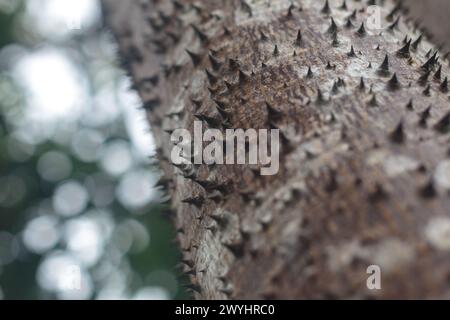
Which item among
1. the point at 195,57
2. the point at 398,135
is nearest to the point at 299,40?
the point at 195,57

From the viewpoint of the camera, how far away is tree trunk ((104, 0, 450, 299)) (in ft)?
4.02

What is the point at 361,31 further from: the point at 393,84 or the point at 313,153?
the point at 313,153

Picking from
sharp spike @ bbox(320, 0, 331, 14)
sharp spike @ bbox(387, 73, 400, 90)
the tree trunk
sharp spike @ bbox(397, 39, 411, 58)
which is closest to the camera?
the tree trunk

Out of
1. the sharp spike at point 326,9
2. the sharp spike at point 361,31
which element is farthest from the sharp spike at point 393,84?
the sharp spike at point 326,9

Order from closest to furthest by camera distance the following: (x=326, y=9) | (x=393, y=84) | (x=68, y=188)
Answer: (x=393, y=84) < (x=326, y=9) < (x=68, y=188)

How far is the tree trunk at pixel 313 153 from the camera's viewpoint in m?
1.23

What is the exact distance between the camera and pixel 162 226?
32.4 ft

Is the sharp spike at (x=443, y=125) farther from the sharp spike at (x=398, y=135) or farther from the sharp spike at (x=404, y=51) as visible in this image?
the sharp spike at (x=404, y=51)

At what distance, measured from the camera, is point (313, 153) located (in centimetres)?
145

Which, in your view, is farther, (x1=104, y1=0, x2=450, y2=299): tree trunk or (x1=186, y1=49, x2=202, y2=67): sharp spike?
(x1=186, y1=49, x2=202, y2=67): sharp spike

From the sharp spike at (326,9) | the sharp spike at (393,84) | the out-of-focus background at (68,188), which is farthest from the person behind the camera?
the out-of-focus background at (68,188)

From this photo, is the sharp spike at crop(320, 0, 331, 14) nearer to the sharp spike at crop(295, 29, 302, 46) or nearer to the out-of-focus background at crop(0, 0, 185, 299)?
the sharp spike at crop(295, 29, 302, 46)

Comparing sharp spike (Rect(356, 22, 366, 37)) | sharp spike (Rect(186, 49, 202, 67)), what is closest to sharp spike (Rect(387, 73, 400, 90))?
sharp spike (Rect(356, 22, 366, 37))
